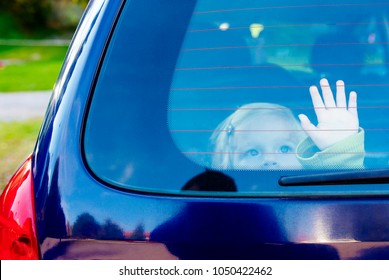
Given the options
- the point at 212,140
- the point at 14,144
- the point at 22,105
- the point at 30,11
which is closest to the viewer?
the point at 212,140

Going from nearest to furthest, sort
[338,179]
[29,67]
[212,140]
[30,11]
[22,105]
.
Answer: [338,179]
[212,140]
[22,105]
[29,67]
[30,11]

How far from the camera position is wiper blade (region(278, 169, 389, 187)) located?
1463 millimetres

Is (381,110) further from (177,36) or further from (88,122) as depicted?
(88,122)

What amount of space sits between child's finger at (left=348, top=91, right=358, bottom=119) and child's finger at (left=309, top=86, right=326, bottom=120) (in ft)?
0.22

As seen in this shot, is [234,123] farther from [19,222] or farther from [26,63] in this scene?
[26,63]

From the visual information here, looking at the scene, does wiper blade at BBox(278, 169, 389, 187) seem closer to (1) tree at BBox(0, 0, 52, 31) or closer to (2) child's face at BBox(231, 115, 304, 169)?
(2) child's face at BBox(231, 115, 304, 169)

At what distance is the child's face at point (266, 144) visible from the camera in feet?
5.02

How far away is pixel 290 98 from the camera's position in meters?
1.61

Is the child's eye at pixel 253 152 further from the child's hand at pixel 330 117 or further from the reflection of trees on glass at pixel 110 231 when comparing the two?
the reflection of trees on glass at pixel 110 231

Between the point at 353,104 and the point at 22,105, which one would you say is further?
the point at 22,105

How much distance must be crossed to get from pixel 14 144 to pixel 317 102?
6000mm

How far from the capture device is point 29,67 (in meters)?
16.8

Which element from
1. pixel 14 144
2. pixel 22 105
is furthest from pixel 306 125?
pixel 22 105

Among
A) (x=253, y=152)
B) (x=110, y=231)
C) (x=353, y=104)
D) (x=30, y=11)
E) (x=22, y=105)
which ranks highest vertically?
(x=30, y=11)
